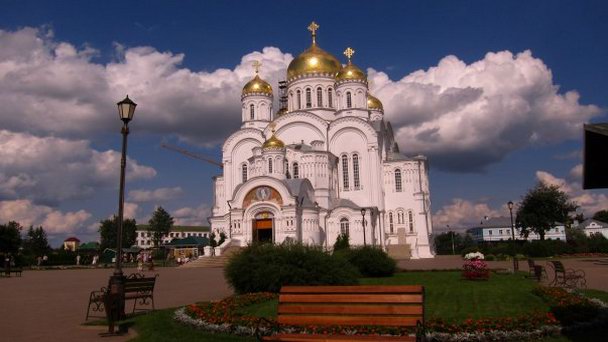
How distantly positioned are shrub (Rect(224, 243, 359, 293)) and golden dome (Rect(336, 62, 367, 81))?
37314 millimetres

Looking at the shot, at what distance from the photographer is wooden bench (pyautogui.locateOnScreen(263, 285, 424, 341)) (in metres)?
6.77

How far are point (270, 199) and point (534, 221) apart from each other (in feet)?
105

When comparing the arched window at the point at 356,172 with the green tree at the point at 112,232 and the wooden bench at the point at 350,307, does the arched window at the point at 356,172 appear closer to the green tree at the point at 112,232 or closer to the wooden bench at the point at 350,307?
the wooden bench at the point at 350,307

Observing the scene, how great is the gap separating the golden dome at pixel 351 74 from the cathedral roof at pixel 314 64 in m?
1.78

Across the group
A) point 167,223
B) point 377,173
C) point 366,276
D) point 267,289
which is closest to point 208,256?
point 377,173

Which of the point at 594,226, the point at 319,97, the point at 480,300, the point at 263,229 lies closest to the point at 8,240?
the point at 263,229

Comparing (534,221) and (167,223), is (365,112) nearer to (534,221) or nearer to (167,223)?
(534,221)

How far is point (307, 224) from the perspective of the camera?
1686 inches

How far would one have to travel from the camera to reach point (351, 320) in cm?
697

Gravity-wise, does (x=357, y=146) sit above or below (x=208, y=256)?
above

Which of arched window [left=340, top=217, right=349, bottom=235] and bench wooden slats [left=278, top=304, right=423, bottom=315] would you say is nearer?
bench wooden slats [left=278, top=304, right=423, bottom=315]

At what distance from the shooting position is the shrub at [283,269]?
48.5ft

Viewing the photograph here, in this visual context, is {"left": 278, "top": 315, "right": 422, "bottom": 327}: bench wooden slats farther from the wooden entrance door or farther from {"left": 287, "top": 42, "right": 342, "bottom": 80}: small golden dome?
{"left": 287, "top": 42, "right": 342, "bottom": 80}: small golden dome

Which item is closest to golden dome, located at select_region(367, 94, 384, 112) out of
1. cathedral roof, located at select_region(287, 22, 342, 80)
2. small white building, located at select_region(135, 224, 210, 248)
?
cathedral roof, located at select_region(287, 22, 342, 80)
